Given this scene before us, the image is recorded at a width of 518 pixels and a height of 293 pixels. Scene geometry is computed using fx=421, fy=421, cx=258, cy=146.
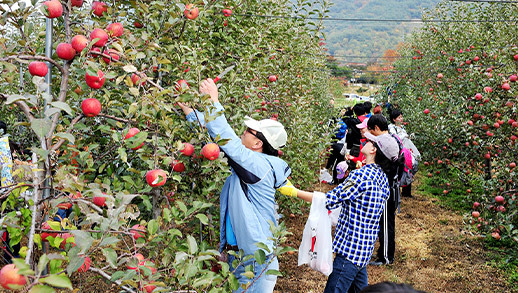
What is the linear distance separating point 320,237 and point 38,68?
6.23ft

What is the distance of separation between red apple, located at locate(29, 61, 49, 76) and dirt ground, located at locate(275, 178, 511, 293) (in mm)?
3011

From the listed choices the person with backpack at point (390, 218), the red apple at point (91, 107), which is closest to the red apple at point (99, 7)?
the red apple at point (91, 107)

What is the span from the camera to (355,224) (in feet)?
8.96

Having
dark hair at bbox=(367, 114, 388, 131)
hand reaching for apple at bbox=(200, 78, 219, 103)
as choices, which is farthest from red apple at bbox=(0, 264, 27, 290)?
dark hair at bbox=(367, 114, 388, 131)

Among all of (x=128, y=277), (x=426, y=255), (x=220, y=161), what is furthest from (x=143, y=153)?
(x=426, y=255)

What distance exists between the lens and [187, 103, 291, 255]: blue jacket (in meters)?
2.03

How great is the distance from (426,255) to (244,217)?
12.1 ft

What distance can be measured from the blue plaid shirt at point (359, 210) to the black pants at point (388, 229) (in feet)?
5.01

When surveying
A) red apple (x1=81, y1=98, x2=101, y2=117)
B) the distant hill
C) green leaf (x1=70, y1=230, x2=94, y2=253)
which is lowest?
the distant hill

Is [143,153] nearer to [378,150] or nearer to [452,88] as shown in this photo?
[378,150]

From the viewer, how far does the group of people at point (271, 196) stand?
2.04 m

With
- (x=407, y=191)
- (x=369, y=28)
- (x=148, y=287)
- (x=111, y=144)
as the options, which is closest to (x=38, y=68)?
(x=111, y=144)

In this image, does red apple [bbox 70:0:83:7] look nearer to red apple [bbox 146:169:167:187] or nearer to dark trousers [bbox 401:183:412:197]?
red apple [bbox 146:169:167:187]

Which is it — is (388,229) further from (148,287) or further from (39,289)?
(39,289)
